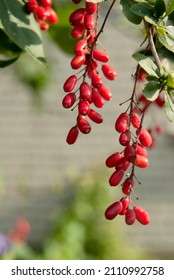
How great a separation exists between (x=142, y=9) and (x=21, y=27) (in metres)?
0.24

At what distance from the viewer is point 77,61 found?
3.00ft

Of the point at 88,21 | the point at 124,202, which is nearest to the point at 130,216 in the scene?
the point at 124,202

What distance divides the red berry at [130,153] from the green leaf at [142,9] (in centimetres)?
16

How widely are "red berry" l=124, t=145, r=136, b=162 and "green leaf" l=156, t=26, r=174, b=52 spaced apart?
0.13 meters

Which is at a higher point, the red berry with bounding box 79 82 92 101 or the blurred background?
the red berry with bounding box 79 82 92 101

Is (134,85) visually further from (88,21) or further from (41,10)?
(41,10)

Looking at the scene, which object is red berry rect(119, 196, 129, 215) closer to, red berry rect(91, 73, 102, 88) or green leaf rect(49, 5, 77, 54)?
red berry rect(91, 73, 102, 88)

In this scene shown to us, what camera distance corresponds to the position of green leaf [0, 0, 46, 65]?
1.04 metres

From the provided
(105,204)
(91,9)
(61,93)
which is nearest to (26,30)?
(91,9)

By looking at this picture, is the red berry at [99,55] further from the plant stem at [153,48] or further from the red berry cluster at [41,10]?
the red berry cluster at [41,10]

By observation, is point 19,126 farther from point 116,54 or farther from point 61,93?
point 116,54

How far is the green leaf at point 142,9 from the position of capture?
89cm

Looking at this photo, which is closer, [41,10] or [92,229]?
[41,10]

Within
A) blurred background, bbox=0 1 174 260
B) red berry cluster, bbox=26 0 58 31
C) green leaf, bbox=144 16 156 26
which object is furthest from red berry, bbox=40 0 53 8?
blurred background, bbox=0 1 174 260
